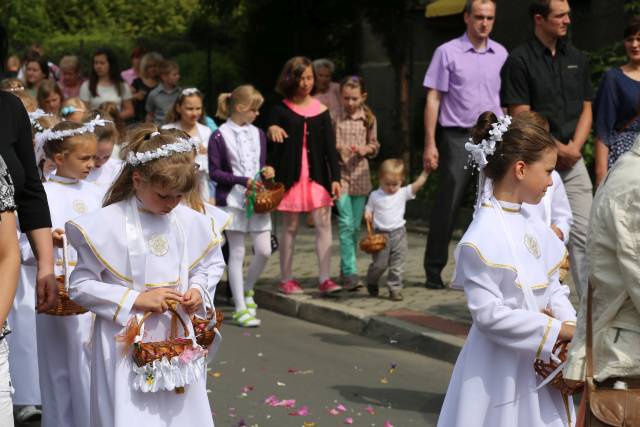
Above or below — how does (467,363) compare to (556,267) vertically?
below

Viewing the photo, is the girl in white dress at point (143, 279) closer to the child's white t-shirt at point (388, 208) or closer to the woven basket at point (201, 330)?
the woven basket at point (201, 330)

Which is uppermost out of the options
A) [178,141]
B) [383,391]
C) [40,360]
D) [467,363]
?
[178,141]

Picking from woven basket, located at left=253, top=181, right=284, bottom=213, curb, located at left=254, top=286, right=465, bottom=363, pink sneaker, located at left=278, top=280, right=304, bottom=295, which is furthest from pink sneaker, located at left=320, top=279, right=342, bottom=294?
woven basket, located at left=253, top=181, right=284, bottom=213

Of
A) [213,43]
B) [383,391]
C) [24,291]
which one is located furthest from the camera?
[213,43]

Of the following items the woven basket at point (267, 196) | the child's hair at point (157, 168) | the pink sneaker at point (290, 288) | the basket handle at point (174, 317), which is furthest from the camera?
the pink sneaker at point (290, 288)

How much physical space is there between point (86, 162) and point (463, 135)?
419 centimetres

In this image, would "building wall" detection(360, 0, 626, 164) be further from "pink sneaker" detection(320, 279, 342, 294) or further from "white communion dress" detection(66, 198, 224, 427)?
"white communion dress" detection(66, 198, 224, 427)

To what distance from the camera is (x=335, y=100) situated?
40.9 feet

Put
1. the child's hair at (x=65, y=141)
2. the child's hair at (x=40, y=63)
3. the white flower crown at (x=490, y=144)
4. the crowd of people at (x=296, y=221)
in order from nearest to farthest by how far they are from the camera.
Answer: the crowd of people at (x=296, y=221), the white flower crown at (x=490, y=144), the child's hair at (x=65, y=141), the child's hair at (x=40, y=63)

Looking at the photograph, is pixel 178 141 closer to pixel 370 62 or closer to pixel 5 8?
pixel 370 62

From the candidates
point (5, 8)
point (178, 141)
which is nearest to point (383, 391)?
point (178, 141)

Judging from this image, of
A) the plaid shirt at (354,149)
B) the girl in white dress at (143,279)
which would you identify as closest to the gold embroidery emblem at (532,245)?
the girl in white dress at (143,279)

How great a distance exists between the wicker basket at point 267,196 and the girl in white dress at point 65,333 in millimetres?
3048

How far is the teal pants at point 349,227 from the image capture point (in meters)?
10.9
